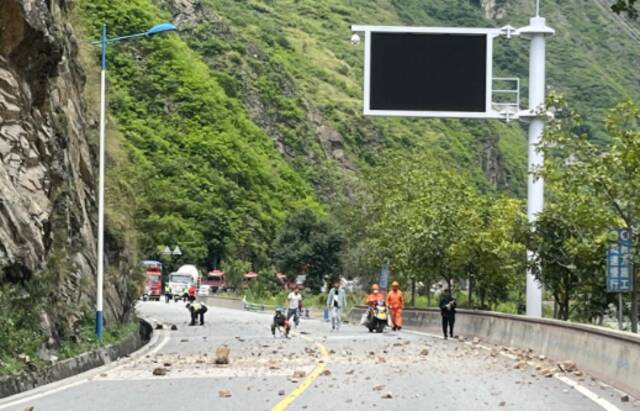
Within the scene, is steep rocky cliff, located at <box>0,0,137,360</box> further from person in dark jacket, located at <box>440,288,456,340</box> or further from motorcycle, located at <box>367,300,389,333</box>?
person in dark jacket, located at <box>440,288,456,340</box>

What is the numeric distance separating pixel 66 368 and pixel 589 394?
383 inches

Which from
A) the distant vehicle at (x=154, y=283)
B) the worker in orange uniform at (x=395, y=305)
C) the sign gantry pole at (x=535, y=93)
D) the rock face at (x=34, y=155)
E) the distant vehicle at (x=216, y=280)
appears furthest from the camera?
the distant vehicle at (x=216, y=280)

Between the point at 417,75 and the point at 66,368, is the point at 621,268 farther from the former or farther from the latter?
the point at 417,75

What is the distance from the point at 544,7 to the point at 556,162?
→ 161072 mm

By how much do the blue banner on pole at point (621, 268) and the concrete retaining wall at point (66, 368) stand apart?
1030cm

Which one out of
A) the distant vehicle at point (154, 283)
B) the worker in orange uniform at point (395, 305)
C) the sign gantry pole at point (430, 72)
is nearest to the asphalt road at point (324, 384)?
the sign gantry pole at point (430, 72)

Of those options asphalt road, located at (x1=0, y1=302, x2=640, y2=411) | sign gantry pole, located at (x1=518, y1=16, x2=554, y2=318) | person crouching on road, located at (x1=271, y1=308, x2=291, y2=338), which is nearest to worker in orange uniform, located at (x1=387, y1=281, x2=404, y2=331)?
person crouching on road, located at (x1=271, y1=308, x2=291, y2=338)

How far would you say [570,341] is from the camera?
2188 cm

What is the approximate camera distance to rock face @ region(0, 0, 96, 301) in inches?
886

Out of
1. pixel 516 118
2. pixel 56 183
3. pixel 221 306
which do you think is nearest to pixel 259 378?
pixel 56 183

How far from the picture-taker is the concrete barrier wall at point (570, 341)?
17.1 m

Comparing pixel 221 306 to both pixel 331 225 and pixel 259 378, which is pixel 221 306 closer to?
pixel 331 225

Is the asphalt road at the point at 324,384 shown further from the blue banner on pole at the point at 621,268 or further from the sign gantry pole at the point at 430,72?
the sign gantry pole at the point at 430,72

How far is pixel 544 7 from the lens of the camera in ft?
602
